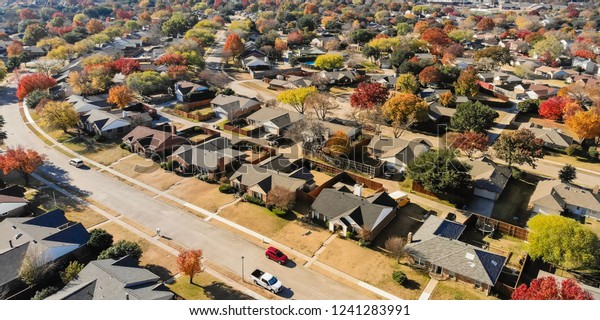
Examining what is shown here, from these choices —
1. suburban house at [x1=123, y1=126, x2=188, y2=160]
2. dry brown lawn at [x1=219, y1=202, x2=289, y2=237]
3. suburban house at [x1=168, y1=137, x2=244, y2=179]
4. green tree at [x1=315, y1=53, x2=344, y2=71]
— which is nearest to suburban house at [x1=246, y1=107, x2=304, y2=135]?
suburban house at [x1=168, y1=137, x2=244, y2=179]

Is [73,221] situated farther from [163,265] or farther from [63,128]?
[63,128]

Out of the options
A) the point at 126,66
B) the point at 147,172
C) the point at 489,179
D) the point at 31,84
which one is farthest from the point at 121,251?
the point at 126,66

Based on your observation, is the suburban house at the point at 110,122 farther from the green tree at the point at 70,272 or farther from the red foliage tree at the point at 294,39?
the red foliage tree at the point at 294,39

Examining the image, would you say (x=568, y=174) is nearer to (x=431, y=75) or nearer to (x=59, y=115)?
(x=431, y=75)

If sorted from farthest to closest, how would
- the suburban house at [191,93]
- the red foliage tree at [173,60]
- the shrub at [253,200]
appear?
the red foliage tree at [173,60], the suburban house at [191,93], the shrub at [253,200]

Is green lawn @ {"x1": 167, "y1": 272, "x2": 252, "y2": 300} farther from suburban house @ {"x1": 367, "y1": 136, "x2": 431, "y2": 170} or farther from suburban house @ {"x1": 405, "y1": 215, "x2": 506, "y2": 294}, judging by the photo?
suburban house @ {"x1": 367, "y1": 136, "x2": 431, "y2": 170}

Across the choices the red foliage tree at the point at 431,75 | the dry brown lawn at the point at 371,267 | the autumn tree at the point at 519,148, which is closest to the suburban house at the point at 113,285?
the dry brown lawn at the point at 371,267
